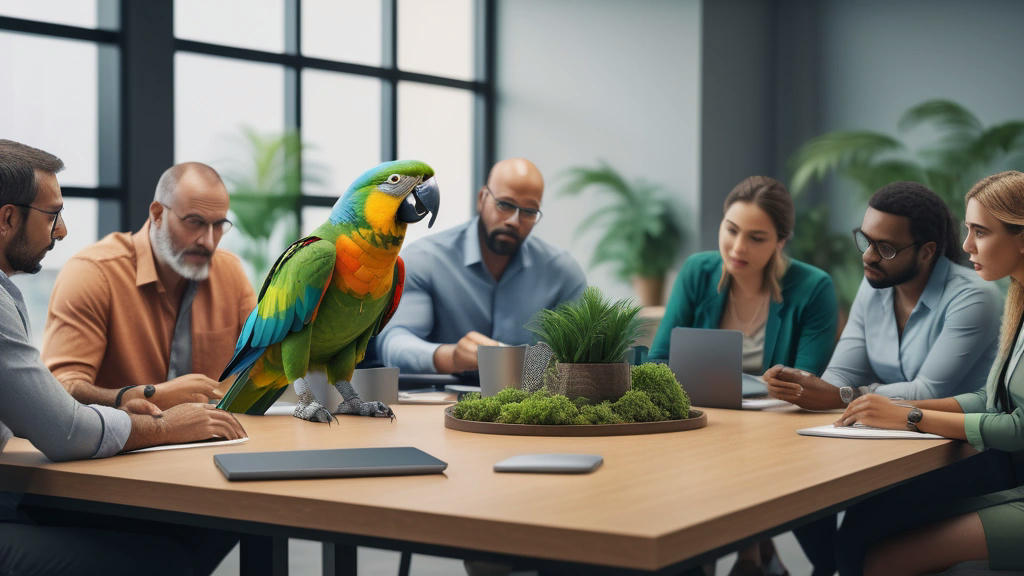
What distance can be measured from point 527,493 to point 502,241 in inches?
87.8

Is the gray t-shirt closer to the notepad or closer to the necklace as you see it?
the notepad

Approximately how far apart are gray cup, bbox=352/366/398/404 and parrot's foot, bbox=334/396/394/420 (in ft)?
0.54

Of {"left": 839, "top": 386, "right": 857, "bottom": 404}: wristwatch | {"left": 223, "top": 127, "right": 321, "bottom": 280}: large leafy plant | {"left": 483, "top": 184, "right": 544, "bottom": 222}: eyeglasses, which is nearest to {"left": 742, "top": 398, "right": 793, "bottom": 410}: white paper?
{"left": 839, "top": 386, "right": 857, "bottom": 404}: wristwatch

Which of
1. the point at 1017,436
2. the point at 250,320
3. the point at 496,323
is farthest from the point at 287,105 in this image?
the point at 1017,436

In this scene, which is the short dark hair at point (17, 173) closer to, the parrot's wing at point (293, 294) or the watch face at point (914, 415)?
the parrot's wing at point (293, 294)

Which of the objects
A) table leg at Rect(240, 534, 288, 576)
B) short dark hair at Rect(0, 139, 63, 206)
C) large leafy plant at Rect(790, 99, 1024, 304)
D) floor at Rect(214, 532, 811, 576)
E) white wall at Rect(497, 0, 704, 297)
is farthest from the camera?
white wall at Rect(497, 0, 704, 297)

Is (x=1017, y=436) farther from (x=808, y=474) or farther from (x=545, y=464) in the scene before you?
(x=545, y=464)

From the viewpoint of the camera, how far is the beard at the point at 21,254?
1.90 meters

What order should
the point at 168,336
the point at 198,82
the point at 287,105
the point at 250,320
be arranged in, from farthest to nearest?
the point at 287,105
the point at 198,82
the point at 168,336
the point at 250,320

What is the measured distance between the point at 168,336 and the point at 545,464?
163cm

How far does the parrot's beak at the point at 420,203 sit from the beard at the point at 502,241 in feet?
4.64

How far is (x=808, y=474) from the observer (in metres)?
1.56

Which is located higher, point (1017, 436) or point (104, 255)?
point (104, 255)

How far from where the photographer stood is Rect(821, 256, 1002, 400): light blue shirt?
2.41 meters
